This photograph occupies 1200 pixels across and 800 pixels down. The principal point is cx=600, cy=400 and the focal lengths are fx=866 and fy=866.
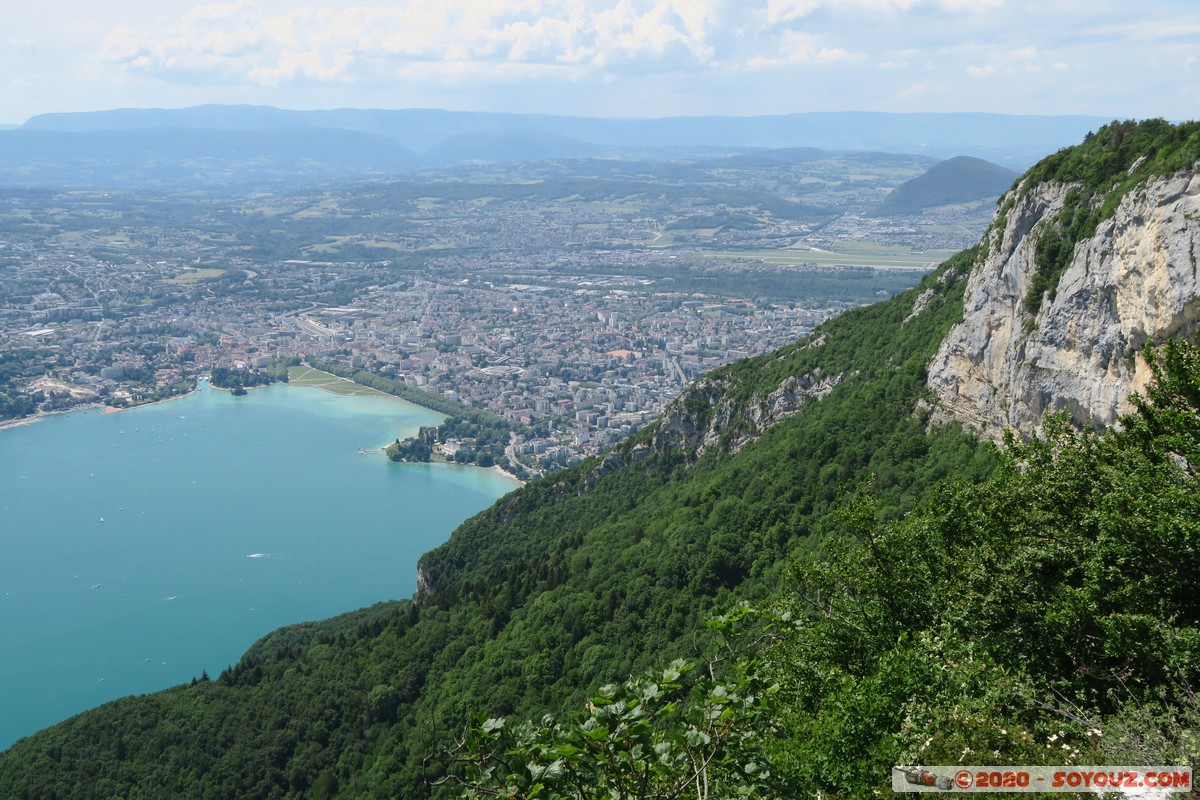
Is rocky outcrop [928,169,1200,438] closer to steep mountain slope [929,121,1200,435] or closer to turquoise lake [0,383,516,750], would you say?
steep mountain slope [929,121,1200,435]

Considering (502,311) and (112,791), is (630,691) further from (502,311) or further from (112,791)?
(502,311)

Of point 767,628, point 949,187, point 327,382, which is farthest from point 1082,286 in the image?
point 949,187

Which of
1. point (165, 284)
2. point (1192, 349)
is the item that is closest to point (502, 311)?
point (165, 284)

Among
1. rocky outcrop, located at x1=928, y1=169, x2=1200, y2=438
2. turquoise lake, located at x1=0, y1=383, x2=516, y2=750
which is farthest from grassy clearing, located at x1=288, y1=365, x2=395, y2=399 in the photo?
rocky outcrop, located at x1=928, y1=169, x2=1200, y2=438

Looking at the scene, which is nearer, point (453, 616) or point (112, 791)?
point (112, 791)

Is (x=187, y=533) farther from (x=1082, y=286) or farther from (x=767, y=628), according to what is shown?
(x=767, y=628)

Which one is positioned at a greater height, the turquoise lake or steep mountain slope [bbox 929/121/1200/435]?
steep mountain slope [bbox 929/121/1200/435]

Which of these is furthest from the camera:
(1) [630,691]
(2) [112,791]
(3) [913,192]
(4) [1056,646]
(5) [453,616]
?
(3) [913,192]
